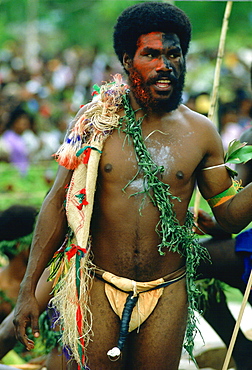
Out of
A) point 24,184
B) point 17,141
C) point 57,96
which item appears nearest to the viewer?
point 24,184

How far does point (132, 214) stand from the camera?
292 centimetres

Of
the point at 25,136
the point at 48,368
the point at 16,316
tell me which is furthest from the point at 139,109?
the point at 25,136

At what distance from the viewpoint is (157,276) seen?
3.01 metres

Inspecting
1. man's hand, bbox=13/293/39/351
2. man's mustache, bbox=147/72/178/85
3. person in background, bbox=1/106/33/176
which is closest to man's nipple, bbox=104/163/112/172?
man's mustache, bbox=147/72/178/85

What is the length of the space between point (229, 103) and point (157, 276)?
36.6ft

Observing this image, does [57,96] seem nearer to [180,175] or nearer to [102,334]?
[180,175]

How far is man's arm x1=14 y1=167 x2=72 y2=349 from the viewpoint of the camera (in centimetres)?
291

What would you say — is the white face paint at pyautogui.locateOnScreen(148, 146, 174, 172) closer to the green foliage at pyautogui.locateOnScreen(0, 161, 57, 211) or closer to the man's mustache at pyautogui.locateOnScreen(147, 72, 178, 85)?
the man's mustache at pyautogui.locateOnScreen(147, 72, 178, 85)

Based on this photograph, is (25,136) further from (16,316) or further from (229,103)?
(16,316)

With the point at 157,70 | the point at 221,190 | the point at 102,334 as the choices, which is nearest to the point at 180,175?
the point at 221,190

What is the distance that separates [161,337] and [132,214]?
62 cm

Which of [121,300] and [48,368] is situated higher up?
[121,300]

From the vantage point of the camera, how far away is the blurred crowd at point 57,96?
10.6 m

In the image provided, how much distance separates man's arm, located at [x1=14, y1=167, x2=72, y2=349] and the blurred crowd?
7.08 meters
